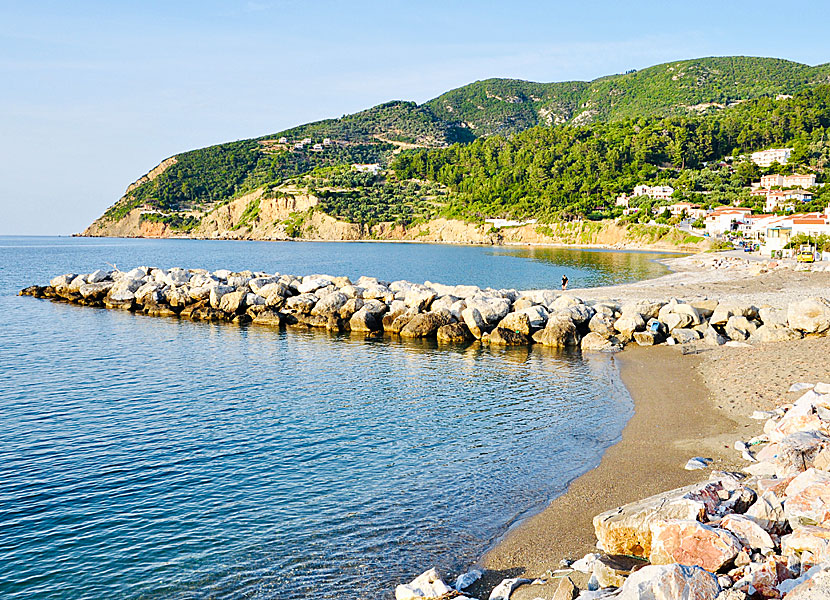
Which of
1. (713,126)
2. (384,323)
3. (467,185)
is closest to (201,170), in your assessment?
(467,185)

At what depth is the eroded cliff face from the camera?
4065 inches

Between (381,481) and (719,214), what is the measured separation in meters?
93.4

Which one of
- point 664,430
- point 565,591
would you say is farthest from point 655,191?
point 565,591

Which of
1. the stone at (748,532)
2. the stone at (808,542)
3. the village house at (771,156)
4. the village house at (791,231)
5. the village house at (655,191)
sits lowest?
the stone at (748,532)

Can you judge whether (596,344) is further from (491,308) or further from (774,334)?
(774,334)

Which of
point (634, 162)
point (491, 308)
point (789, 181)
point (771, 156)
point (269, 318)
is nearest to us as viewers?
point (491, 308)

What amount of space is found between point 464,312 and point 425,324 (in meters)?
1.61

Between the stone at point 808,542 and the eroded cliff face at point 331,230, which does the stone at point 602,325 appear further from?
the eroded cliff face at point 331,230

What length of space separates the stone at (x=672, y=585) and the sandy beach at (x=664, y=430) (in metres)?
1.47

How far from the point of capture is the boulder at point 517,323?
2422cm

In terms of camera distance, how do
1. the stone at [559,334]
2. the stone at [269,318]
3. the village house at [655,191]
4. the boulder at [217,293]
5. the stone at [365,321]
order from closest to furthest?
1. the stone at [559,334]
2. the stone at [365,321]
3. the stone at [269,318]
4. the boulder at [217,293]
5. the village house at [655,191]

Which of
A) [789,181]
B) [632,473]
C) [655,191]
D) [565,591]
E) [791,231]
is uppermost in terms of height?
[789,181]

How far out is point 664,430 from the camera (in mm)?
13016

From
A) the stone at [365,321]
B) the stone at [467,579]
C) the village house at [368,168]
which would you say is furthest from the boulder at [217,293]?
the village house at [368,168]
